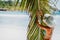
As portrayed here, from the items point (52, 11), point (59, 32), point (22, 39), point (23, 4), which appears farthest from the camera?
point (59, 32)

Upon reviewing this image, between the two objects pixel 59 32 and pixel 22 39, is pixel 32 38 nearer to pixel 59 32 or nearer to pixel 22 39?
pixel 22 39

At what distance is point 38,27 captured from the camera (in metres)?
1.47

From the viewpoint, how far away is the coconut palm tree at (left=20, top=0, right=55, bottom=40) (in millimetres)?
1449

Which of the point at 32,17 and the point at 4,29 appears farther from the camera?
the point at 4,29

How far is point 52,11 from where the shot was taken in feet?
5.12

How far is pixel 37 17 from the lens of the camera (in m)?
1.48

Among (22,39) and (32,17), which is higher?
(32,17)

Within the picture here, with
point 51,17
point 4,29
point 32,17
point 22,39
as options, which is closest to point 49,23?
point 51,17

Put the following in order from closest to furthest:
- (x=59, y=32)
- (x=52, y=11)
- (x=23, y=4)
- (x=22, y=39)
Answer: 1. (x=23, y=4)
2. (x=52, y=11)
3. (x=22, y=39)
4. (x=59, y=32)

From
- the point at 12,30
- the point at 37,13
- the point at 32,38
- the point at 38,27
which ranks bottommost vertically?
the point at 12,30

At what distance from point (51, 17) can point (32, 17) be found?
0.18 metres

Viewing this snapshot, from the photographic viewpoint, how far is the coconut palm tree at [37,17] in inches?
57.1

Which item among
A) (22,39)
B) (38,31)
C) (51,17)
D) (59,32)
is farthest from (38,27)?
(59,32)

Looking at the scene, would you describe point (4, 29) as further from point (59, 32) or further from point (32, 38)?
point (32, 38)
